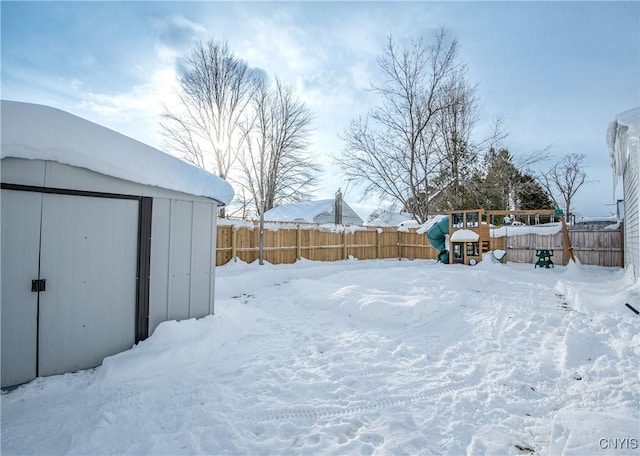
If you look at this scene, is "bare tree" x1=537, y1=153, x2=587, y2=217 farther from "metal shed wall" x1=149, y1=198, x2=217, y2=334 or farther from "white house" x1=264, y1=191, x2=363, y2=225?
"metal shed wall" x1=149, y1=198, x2=217, y2=334

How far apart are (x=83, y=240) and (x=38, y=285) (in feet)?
1.83

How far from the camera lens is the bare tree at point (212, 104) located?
16.8 metres

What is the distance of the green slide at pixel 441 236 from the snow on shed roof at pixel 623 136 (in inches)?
217

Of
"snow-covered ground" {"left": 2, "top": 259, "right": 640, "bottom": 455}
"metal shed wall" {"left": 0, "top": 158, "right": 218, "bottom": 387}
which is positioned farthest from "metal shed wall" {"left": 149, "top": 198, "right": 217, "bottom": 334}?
"snow-covered ground" {"left": 2, "top": 259, "right": 640, "bottom": 455}

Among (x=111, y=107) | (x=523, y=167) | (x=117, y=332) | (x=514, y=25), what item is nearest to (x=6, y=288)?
(x=117, y=332)

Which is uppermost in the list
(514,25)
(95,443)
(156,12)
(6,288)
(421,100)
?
(421,100)

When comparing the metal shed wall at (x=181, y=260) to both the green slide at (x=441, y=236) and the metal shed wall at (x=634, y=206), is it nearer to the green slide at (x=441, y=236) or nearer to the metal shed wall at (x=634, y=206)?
the metal shed wall at (x=634, y=206)

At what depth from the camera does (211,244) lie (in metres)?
4.46

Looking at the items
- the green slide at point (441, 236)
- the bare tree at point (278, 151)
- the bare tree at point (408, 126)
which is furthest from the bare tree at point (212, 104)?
the green slide at point (441, 236)

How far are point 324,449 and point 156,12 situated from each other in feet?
21.8

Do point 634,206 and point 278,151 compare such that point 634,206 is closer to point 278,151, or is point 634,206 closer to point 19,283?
point 19,283

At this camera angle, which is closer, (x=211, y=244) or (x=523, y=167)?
(x=211, y=244)

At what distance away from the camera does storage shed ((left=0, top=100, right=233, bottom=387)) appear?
282 cm

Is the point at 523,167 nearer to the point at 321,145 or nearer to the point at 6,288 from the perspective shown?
the point at 321,145
